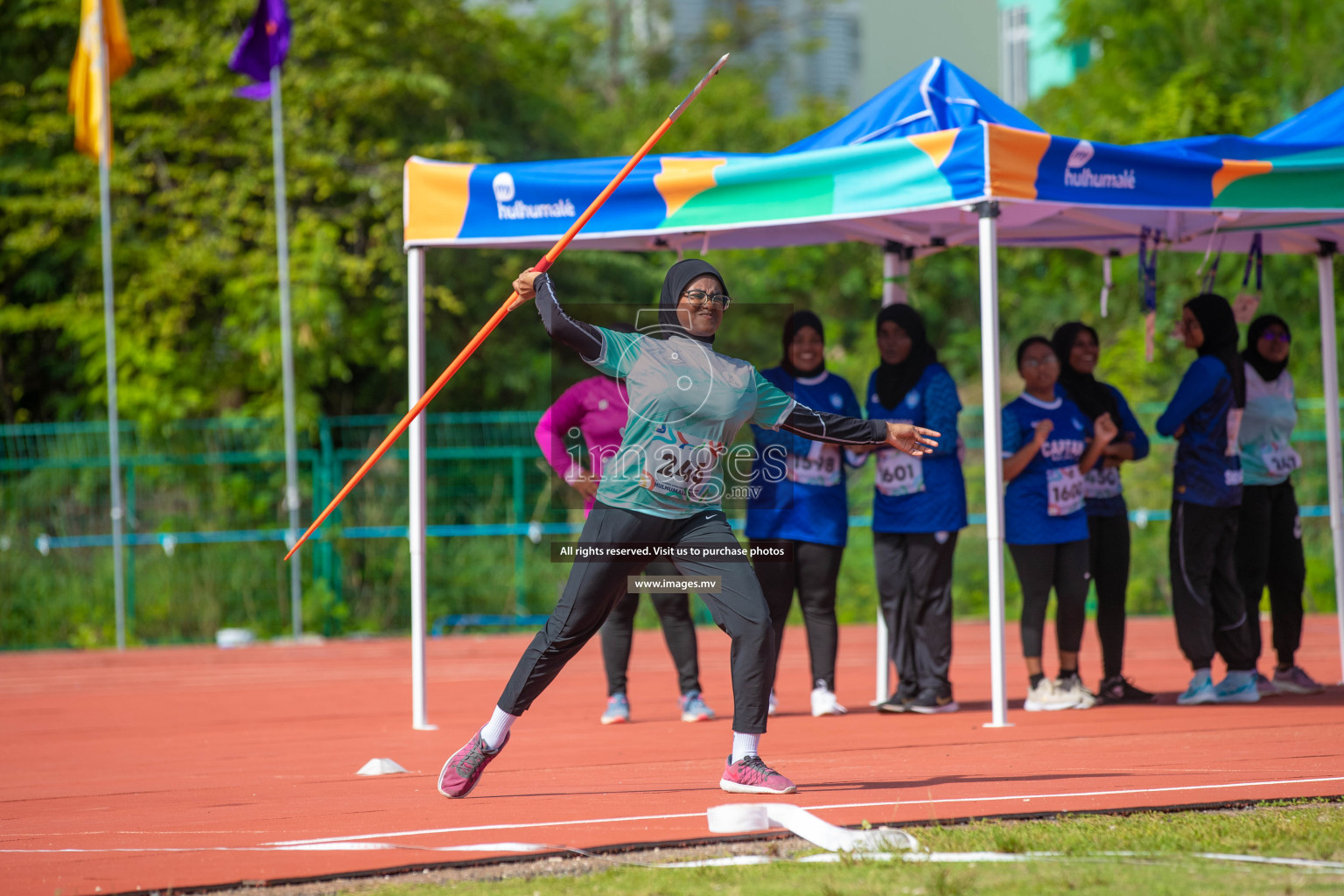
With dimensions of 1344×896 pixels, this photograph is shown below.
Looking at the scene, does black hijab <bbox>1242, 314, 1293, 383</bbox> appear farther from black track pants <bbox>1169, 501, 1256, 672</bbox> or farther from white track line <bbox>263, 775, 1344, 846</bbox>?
white track line <bbox>263, 775, 1344, 846</bbox>

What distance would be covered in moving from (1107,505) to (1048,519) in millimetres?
586

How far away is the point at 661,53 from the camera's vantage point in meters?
37.0

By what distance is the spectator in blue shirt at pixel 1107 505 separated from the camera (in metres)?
7.90

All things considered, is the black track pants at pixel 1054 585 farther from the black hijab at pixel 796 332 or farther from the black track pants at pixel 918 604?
the black hijab at pixel 796 332

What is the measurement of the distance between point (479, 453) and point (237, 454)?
274 cm

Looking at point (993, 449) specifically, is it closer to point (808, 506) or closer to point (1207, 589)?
point (808, 506)

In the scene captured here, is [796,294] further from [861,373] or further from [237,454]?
[237,454]

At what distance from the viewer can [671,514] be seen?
4996 mm

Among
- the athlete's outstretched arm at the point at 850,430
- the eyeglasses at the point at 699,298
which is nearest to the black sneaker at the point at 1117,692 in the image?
the athlete's outstretched arm at the point at 850,430

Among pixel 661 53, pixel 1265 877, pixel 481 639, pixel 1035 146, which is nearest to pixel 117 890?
pixel 1265 877

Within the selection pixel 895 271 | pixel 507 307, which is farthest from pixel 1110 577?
pixel 507 307

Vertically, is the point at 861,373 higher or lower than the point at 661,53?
lower

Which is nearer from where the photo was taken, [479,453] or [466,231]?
[466,231]

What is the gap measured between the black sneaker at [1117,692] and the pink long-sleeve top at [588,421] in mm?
3093
